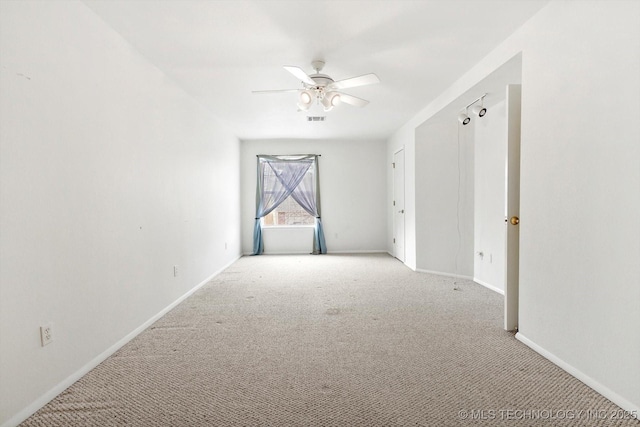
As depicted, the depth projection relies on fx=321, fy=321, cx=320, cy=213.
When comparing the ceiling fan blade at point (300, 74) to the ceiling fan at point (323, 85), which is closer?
the ceiling fan blade at point (300, 74)

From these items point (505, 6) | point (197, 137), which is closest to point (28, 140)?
point (197, 137)

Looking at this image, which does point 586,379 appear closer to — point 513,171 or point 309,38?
point 513,171

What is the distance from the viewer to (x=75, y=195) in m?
1.96

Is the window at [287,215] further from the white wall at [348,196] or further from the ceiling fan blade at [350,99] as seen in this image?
the ceiling fan blade at [350,99]

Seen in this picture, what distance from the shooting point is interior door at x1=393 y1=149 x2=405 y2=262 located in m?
5.71

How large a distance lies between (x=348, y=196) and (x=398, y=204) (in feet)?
4.15

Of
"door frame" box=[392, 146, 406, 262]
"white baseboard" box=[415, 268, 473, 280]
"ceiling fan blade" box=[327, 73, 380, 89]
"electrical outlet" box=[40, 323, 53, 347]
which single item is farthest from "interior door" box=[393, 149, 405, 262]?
"electrical outlet" box=[40, 323, 53, 347]

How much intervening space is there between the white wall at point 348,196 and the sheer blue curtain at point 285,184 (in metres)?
0.15

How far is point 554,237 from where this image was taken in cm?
207

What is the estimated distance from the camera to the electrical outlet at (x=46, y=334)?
1.71 meters

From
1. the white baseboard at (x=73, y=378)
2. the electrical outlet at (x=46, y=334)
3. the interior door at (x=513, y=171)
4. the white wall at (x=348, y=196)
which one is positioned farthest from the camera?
the white wall at (x=348, y=196)

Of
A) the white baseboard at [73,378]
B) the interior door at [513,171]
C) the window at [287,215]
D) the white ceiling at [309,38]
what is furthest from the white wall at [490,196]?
the white baseboard at [73,378]

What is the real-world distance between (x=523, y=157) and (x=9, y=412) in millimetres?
3376

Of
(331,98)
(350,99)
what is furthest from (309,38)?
(350,99)
